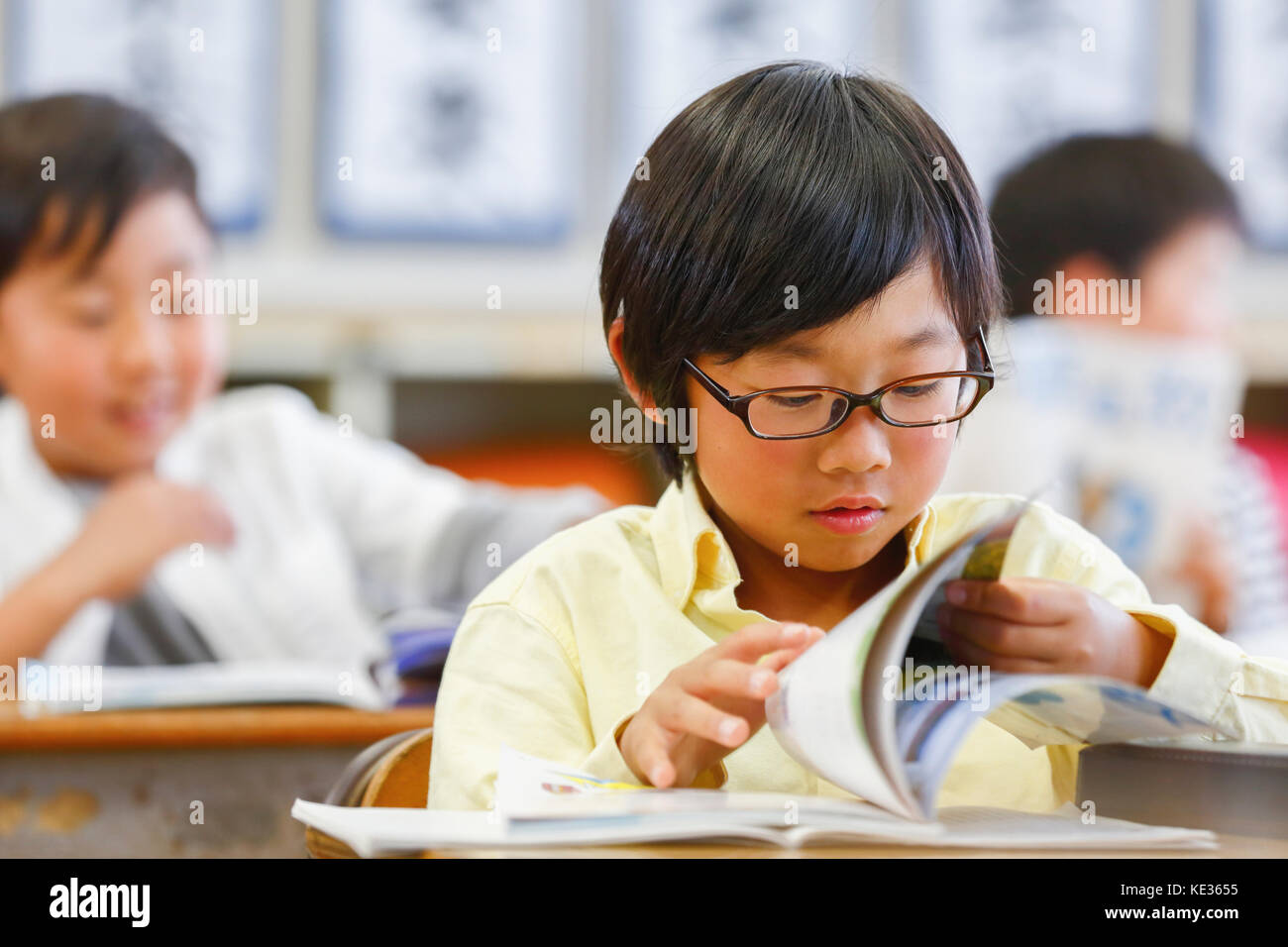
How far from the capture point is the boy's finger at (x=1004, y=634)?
0.65m

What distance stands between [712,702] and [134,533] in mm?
1767

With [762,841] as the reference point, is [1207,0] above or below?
above

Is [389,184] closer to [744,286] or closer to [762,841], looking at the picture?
[744,286]

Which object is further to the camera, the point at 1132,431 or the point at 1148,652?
the point at 1132,431

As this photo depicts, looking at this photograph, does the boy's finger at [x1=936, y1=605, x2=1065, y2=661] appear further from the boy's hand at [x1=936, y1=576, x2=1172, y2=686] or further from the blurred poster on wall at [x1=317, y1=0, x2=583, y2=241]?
the blurred poster on wall at [x1=317, y1=0, x2=583, y2=241]

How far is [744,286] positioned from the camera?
0.79m

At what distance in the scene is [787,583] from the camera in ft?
2.97

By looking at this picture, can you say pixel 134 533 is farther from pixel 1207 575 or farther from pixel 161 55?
pixel 1207 575

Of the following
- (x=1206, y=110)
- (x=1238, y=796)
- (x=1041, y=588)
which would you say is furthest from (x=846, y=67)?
(x=1206, y=110)

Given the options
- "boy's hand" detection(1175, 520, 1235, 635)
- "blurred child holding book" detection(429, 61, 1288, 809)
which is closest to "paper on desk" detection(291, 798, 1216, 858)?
"blurred child holding book" detection(429, 61, 1288, 809)

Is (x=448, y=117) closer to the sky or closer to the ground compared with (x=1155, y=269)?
closer to the sky

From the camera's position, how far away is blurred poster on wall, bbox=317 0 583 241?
10.2 ft

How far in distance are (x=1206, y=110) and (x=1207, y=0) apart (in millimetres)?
258

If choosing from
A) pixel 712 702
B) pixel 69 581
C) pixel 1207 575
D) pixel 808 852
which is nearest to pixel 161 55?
pixel 69 581
